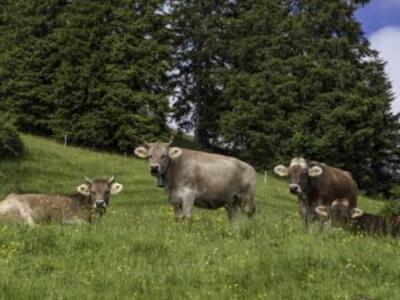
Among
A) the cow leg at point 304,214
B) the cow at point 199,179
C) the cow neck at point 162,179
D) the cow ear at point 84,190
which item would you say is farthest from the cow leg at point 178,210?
the cow leg at point 304,214

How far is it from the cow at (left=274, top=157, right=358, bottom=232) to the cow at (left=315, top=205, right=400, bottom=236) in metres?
0.33

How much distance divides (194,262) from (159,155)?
640 centimetres

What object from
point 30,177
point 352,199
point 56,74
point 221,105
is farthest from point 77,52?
point 352,199

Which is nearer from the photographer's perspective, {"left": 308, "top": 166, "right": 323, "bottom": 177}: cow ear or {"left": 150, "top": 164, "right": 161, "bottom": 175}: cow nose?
{"left": 150, "top": 164, "right": 161, "bottom": 175}: cow nose

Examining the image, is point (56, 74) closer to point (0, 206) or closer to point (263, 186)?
point (263, 186)

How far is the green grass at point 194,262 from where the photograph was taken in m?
10.8

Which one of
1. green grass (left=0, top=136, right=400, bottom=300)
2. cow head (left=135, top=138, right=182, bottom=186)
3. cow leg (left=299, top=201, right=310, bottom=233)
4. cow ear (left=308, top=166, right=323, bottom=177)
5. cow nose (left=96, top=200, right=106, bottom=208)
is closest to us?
green grass (left=0, top=136, right=400, bottom=300)

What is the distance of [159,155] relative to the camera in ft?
60.0

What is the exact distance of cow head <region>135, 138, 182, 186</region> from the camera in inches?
706

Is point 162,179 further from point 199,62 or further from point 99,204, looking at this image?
point 199,62

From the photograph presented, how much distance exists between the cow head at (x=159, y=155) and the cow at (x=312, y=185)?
9.40 ft

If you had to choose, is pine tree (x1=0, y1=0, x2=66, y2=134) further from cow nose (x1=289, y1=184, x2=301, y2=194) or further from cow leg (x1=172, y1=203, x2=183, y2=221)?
cow nose (x1=289, y1=184, x2=301, y2=194)

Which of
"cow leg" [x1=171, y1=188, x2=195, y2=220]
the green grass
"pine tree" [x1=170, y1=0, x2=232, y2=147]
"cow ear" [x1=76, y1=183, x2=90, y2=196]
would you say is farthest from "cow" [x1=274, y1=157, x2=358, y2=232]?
"pine tree" [x1=170, y1=0, x2=232, y2=147]

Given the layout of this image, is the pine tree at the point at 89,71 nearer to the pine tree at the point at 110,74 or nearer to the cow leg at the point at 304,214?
the pine tree at the point at 110,74
